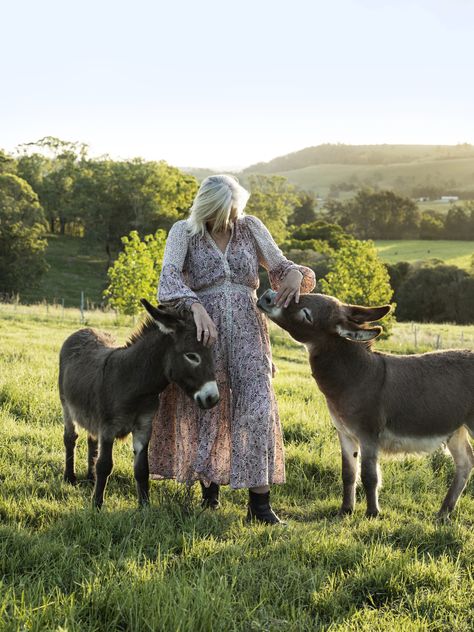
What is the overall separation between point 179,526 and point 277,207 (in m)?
56.2

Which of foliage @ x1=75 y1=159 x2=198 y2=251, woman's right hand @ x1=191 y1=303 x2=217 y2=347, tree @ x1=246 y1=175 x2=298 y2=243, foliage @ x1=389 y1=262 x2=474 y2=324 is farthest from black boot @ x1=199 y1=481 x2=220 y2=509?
tree @ x1=246 y1=175 x2=298 y2=243

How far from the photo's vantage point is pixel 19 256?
40.2 meters

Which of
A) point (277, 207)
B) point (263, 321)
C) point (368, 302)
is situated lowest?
point (368, 302)

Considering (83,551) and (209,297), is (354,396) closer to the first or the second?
(209,297)

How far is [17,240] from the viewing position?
40438mm

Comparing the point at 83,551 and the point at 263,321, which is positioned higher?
the point at 263,321

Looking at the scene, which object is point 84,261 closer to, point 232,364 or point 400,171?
point 232,364

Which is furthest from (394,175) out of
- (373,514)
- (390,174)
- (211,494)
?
(211,494)

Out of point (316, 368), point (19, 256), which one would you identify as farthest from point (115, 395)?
point (19, 256)

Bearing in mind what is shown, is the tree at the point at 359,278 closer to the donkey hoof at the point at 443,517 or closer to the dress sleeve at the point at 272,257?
the donkey hoof at the point at 443,517

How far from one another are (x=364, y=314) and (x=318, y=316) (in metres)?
0.35

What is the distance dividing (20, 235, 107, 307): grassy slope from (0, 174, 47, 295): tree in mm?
1245

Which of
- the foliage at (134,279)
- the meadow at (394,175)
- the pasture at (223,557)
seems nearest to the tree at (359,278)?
the foliage at (134,279)

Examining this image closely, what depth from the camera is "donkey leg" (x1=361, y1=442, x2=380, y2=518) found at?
15.4 ft
